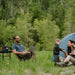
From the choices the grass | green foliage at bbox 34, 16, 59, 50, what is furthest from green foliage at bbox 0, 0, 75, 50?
the grass

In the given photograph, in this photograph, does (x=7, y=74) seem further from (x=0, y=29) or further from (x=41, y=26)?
(x=41, y=26)

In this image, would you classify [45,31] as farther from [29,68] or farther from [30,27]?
[29,68]

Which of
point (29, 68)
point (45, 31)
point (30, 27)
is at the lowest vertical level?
point (45, 31)

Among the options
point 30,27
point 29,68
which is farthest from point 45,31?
point 29,68

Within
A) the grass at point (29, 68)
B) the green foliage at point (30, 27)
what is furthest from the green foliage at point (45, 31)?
the grass at point (29, 68)

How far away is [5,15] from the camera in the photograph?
5428cm

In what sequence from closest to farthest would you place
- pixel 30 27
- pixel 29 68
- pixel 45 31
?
pixel 29 68 < pixel 30 27 < pixel 45 31

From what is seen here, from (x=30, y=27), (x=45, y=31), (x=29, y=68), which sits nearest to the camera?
(x=29, y=68)

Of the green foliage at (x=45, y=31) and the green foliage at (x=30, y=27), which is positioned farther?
the green foliage at (x=45, y=31)

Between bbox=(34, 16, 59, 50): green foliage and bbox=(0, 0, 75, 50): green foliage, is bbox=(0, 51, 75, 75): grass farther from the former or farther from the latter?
bbox=(34, 16, 59, 50): green foliage

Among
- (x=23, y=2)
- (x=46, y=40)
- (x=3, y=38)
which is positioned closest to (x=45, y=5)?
(x=23, y=2)

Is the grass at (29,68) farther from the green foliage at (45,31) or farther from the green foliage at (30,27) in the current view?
the green foliage at (45,31)

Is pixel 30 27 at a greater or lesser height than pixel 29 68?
lesser

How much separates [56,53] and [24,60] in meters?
1.23
